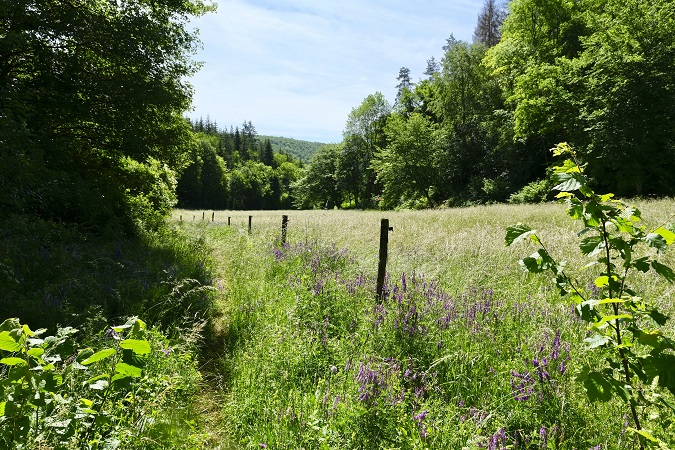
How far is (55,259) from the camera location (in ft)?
24.2

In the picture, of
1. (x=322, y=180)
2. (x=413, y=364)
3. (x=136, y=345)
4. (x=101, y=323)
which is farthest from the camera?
(x=322, y=180)

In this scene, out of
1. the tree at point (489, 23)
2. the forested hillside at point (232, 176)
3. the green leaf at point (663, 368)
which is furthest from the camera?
the forested hillside at point (232, 176)

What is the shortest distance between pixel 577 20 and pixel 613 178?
15068 millimetres

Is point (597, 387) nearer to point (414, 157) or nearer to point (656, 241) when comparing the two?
point (656, 241)

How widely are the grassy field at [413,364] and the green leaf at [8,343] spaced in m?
2.25

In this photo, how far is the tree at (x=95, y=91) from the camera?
30.8 ft

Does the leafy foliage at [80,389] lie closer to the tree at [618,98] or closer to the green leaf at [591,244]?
the green leaf at [591,244]

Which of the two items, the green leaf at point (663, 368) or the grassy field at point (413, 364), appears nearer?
the green leaf at point (663, 368)

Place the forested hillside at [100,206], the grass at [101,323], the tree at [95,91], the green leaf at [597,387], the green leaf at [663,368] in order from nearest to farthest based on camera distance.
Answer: the green leaf at [663,368] → the green leaf at [597,387] → the grass at [101,323] → the forested hillside at [100,206] → the tree at [95,91]

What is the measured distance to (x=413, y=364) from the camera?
12.5 feet

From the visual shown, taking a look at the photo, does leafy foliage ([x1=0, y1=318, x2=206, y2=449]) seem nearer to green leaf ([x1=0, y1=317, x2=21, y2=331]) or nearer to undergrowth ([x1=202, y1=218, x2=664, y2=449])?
green leaf ([x1=0, y1=317, x2=21, y2=331])

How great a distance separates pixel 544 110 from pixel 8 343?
3304 cm

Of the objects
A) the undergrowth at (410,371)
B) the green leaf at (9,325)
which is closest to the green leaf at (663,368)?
the undergrowth at (410,371)

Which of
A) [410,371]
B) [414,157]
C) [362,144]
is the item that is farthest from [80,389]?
[362,144]
